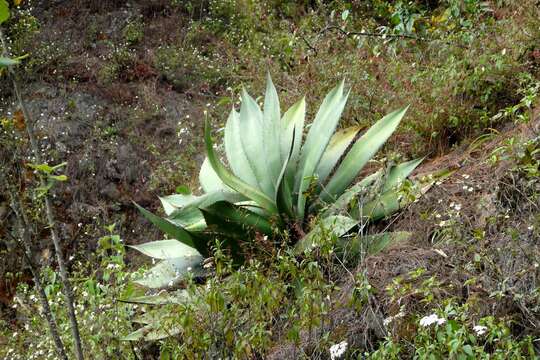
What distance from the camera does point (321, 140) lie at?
14.4 feet

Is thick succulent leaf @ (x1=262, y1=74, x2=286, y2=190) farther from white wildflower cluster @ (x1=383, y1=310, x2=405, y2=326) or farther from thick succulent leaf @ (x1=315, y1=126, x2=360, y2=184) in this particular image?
white wildflower cluster @ (x1=383, y1=310, x2=405, y2=326)

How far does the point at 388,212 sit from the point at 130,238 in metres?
3.03

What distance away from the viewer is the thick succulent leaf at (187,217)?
4297 millimetres

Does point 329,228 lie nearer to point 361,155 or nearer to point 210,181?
point 361,155

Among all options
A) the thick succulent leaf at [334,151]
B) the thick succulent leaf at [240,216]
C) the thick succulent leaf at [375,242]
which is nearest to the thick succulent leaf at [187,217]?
the thick succulent leaf at [240,216]

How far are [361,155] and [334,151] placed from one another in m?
0.26

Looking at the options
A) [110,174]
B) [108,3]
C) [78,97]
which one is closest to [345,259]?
[110,174]

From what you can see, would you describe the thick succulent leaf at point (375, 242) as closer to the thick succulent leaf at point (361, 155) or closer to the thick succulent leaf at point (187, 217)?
the thick succulent leaf at point (361, 155)

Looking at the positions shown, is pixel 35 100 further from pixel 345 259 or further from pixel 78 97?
pixel 345 259

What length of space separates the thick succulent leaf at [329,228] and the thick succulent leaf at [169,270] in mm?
668

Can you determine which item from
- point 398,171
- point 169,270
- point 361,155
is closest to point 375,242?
point 398,171

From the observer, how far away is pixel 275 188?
14.3 feet

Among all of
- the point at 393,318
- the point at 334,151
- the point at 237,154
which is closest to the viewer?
the point at 393,318

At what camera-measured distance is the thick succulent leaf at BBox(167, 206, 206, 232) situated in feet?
14.1
